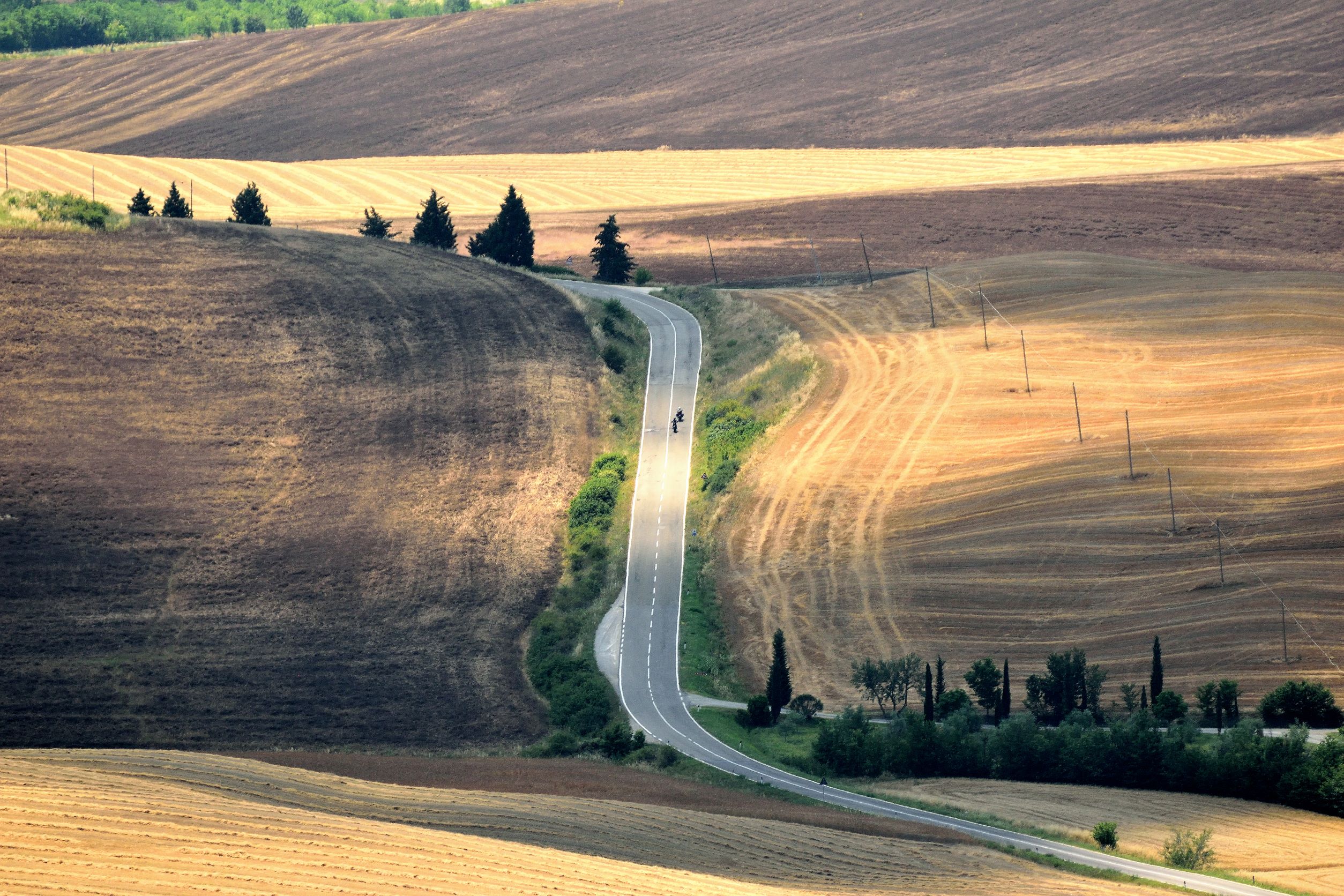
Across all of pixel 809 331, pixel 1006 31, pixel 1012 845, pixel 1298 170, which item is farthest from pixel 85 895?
pixel 1006 31

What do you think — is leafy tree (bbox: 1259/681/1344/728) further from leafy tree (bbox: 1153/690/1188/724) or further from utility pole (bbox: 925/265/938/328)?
utility pole (bbox: 925/265/938/328)

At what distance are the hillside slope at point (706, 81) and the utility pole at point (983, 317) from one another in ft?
151

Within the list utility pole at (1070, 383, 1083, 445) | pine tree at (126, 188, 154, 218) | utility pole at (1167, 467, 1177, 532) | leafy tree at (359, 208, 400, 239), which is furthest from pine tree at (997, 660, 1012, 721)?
pine tree at (126, 188, 154, 218)

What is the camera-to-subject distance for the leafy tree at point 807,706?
5344cm

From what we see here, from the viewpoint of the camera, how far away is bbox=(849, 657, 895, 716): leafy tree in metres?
53.2

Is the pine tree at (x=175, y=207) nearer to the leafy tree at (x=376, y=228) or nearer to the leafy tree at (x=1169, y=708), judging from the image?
the leafy tree at (x=376, y=228)

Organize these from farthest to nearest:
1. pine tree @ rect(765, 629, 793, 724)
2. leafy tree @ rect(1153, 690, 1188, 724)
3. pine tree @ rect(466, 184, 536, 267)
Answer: pine tree @ rect(466, 184, 536, 267) → pine tree @ rect(765, 629, 793, 724) → leafy tree @ rect(1153, 690, 1188, 724)

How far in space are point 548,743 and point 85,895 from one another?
23.2m

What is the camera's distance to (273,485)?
65.7m

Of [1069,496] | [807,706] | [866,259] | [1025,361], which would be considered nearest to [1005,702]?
[807,706]

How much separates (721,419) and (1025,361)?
1539cm

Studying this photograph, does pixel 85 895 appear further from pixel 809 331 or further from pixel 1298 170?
pixel 1298 170

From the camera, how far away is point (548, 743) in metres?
Answer: 49.3

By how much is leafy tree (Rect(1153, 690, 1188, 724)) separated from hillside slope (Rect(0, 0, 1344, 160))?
85.3 m
